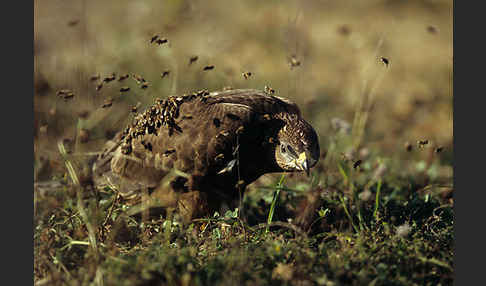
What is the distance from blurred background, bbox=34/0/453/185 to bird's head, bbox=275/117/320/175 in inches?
52.2

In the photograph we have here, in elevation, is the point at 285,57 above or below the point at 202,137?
below

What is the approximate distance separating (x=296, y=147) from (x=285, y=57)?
463 cm

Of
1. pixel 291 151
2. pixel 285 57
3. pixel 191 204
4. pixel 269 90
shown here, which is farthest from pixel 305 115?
pixel 191 204

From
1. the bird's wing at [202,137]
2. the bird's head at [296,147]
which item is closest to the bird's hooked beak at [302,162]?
the bird's head at [296,147]

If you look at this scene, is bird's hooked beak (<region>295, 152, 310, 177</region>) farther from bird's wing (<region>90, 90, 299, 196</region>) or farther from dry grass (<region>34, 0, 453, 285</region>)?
bird's wing (<region>90, 90, 299, 196</region>)

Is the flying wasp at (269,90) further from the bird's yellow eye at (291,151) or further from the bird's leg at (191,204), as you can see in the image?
the bird's leg at (191,204)

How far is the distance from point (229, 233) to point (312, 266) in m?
0.82

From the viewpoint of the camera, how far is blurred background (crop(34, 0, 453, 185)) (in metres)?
6.33

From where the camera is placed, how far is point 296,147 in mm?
3984

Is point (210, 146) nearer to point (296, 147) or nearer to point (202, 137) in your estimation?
point (202, 137)

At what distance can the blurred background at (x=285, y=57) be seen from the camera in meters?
6.33

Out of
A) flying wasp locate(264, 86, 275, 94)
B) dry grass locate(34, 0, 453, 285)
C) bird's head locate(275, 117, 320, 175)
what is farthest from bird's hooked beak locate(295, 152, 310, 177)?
flying wasp locate(264, 86, 275, 94)

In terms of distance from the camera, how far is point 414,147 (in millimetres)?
6617

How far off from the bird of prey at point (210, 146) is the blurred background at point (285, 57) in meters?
1.35
